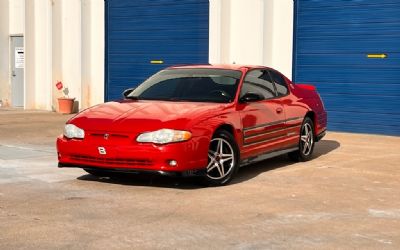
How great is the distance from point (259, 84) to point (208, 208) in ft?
9.57

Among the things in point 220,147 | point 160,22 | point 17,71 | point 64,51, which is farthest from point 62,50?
point 220,147

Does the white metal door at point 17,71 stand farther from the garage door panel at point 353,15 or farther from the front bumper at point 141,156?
the front bumper at point 141,156

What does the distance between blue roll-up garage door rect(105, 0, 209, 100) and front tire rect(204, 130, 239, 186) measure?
8.85 meters

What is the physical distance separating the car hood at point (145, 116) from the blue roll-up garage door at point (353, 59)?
668 centimetres

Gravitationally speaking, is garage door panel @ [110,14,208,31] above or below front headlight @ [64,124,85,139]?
above

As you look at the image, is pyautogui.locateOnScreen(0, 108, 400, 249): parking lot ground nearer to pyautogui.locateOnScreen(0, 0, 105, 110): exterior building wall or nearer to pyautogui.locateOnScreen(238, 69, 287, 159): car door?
pyautogui.locateOnScreen(238, 69, 287, 159): car door

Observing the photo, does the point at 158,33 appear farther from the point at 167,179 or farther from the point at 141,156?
the point at 141,156

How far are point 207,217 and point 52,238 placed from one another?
4.88 feet

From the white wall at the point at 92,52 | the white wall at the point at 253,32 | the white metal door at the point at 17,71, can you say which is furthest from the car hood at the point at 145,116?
the white metal door at the point at 17,71

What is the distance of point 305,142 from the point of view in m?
9.76

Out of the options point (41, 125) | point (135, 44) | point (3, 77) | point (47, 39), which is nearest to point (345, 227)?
point (41, 125)

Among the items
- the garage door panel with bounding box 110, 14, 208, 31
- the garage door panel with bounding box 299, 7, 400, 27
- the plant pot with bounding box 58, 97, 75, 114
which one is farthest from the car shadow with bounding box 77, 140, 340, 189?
the plant pot with bounding box 58, 97, 75, 114

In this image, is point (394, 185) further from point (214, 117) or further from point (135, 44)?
point (135, 44)

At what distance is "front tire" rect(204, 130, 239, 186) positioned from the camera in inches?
295
